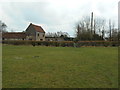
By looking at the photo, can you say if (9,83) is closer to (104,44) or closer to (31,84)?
(31,84)

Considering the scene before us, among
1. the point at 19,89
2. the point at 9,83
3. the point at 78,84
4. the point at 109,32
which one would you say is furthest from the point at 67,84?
the point at 109,32

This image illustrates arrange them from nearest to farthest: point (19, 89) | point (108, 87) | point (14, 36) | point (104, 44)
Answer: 1. point (19, 89)
2. point (108, 87)
3. point (104, 44)
4. point (14, 36)

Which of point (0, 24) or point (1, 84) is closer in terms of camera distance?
point (1, 84)

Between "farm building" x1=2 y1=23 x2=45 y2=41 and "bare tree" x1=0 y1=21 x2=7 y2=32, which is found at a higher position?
"bare tree" x1=0 y1=21 x2=7 y2=32

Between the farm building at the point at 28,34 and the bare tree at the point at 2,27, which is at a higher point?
the bare tree at the point at 2,27

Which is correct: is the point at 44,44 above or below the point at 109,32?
below

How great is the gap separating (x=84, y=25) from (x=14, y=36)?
1057 inches

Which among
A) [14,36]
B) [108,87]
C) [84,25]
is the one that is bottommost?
[108,87]

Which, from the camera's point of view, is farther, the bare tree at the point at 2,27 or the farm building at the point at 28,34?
the bare tree at the point at 2,27

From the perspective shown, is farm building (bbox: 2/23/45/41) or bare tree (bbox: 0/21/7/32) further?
bare tree (bbox: 0/21/7/32)

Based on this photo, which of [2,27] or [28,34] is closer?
[28,34]

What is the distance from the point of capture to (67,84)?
152 inches

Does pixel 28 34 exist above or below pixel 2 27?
below

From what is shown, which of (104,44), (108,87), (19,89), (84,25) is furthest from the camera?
(84,25)
